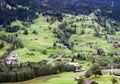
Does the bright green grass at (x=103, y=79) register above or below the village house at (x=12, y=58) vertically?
below

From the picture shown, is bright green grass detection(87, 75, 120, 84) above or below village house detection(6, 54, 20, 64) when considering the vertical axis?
below

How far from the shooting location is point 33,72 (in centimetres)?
12500

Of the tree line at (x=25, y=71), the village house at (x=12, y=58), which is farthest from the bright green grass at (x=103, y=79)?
the village house at (x=12, y=58)

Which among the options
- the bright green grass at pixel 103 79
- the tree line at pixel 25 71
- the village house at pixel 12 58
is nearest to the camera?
the bright green grass at pixel 103 79

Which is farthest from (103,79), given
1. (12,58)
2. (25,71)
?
(12,58)

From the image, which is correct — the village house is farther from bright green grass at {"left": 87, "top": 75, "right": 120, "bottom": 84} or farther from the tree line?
bright green grass at {"left": 87, "top": 75, "right": 120, "bottom": 84}

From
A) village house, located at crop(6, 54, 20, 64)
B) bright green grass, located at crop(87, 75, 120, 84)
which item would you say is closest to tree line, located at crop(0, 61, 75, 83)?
bright green grass, located at crop(87, 75, 120, 84)

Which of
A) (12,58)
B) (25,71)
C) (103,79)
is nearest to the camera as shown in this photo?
(103,79)

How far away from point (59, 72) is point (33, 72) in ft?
48.3

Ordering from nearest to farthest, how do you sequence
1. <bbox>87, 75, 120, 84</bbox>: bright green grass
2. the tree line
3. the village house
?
<bbox>87, 75, 120, 84</bbox>: bright green grass
the tree line
the village house

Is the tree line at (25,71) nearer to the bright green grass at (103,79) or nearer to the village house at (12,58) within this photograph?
the bright green grass at (103,79)

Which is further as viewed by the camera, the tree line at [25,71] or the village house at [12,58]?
the village house at [12,58]

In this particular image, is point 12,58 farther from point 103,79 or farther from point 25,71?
point 103,79

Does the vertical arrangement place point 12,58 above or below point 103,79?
above
